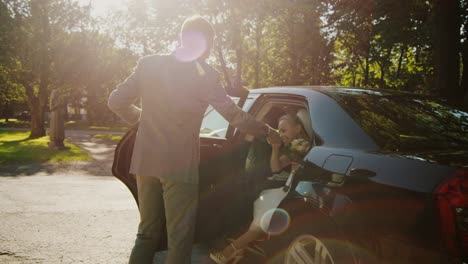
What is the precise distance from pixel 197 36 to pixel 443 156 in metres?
1.63

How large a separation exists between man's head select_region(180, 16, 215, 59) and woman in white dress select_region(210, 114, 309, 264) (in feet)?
2.62

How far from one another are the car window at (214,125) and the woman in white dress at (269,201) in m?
0.79

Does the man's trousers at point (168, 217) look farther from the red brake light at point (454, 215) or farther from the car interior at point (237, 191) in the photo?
the red brake light at point (454, 215)

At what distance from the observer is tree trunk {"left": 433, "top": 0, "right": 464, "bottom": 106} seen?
31.5 feet

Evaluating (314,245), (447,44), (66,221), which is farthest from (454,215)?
(447,44)

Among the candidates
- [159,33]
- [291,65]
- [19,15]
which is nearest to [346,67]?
[291,65]

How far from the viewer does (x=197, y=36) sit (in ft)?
9.32

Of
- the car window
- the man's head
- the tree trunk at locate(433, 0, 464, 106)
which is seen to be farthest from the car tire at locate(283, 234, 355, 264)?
the tree trunk at locate(433, 0, 464, 106)

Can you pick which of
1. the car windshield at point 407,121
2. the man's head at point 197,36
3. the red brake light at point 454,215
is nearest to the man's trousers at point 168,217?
the man's head at point 197,36

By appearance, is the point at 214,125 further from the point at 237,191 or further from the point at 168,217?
the point at 168,217

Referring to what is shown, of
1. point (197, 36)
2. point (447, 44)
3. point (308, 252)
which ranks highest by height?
point (447, 44)

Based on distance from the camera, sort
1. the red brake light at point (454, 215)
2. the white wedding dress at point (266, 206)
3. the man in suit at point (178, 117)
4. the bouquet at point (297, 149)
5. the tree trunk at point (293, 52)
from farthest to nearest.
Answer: the tree trunk at point (293, 52)
the bouquet at point (297, 149)
the white wedding dress at point (266, 206)
the man in suit at point (178, 117)
the red brake light at point (454, 215)

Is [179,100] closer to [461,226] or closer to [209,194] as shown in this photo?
[209,194]

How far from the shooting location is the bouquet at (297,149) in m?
3.35
